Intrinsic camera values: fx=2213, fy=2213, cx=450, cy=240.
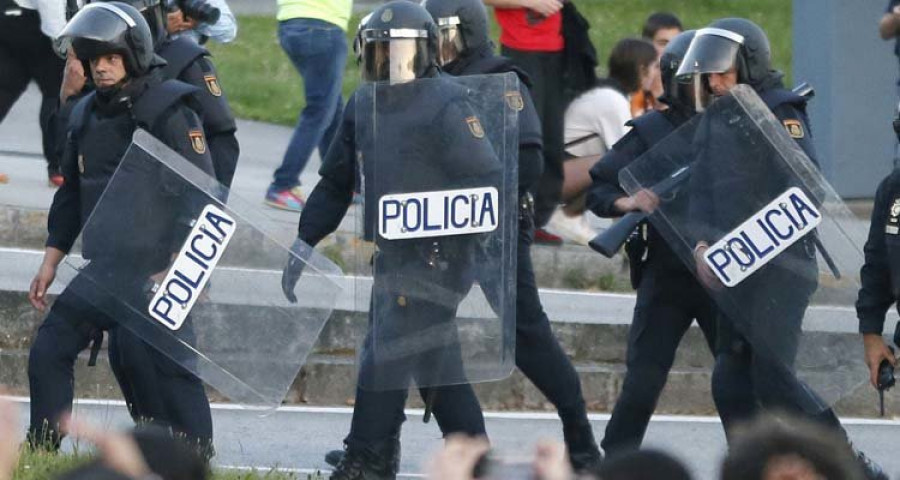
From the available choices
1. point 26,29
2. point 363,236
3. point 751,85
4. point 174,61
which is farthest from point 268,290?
point 26,29

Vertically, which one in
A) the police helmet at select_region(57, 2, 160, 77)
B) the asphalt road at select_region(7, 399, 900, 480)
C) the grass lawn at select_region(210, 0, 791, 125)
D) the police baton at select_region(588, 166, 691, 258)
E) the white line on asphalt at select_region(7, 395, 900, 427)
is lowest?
the grass lawn at select_region(210, 0, 791, 125)

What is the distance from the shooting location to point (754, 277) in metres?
7.03

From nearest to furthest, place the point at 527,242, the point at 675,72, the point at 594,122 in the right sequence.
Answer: the point at 675,72 → the point at 527,242 → the point at 594,122

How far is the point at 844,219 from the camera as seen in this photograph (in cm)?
701

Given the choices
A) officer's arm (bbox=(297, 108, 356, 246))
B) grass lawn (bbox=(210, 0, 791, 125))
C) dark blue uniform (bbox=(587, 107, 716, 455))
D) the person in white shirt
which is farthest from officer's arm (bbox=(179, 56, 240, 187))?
grass lawn (bbox=(210, 0, 791, 125))

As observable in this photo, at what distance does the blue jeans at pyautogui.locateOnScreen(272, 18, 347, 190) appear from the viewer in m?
10.9

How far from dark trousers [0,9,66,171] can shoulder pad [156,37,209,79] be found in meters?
2.35

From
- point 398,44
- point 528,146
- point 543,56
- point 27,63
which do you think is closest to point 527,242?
point 528,146

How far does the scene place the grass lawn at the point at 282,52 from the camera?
16281 millimetres

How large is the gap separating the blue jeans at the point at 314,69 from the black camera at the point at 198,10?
1951mm

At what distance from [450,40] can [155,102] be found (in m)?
1.12

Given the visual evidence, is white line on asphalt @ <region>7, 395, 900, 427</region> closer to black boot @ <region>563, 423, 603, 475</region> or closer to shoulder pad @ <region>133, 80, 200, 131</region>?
black boot @ <region>563, 423, 603, 475</region>

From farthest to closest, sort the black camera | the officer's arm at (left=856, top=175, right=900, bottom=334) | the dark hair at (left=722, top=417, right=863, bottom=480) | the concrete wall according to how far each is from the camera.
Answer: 1. the concrete wall
2. the black camera
3. the officer's arm at (left=856, top=175, right=900, bottom=334)
4. the dark hair at (left=722, top=417, right=863, bottom=480)

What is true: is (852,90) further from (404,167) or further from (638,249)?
(404,167)
